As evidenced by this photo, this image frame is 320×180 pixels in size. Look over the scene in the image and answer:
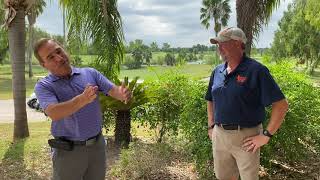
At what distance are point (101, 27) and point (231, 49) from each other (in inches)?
250

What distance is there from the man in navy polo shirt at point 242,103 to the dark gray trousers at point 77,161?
113 centimetres

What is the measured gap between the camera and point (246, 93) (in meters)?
3.91

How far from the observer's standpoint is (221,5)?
6122 cm

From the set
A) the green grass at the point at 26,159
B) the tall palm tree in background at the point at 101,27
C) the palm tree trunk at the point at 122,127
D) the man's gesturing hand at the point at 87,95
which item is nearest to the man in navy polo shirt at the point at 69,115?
the man's gesturing hand at the point at 87,95

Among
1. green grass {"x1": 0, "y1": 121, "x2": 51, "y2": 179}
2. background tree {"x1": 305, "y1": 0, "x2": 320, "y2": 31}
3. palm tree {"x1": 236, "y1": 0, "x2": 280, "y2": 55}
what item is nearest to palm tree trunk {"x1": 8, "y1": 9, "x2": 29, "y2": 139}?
green grass {"x1": 0, "y1": 121, "x2": 51, "y2": 179}

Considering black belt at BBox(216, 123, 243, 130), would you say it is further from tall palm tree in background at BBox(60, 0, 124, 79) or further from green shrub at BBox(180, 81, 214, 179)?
tall palm tree in background at BBox(60, 0, 124, 79)

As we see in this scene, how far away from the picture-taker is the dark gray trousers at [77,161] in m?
3.50

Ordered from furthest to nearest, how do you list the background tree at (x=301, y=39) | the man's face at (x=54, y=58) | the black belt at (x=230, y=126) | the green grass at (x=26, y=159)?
the background tree at (x=301, y=39) < the green grass at (x=26, y=159) < the black belt at (x=230, y=126) < the man's face at (x=54, y=58)

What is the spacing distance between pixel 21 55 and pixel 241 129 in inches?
273

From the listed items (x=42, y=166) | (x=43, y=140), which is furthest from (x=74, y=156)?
(x=43, y=140)

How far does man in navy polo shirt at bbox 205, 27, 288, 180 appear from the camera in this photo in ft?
12.7

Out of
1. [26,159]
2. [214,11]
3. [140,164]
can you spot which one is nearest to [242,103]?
[140,164]

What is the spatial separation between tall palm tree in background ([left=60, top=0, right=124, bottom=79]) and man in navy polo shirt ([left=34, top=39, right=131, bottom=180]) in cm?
630

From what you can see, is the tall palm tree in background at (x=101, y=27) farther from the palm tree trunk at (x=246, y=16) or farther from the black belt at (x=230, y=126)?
the black belt at (x=230, y=126)
